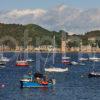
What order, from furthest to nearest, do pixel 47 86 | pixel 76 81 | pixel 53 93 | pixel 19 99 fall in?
1. pixel 76 81
2. pixel 47 86
3. pixel 53 93
4. pixel 19 99

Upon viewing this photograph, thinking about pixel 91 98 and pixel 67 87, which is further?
pixel 67 87

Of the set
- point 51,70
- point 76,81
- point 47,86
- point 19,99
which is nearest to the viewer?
point 19,99

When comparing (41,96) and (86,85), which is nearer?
(41,96)

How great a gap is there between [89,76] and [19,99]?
194 feet

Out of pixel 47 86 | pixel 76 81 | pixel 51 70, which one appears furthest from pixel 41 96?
pixel 51 70

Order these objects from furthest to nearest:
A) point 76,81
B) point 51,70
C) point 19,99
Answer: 1. point 51,70
2. point 76,81
3. point 19,99

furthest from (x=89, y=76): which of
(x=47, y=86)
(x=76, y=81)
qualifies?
(x=47, y=86)

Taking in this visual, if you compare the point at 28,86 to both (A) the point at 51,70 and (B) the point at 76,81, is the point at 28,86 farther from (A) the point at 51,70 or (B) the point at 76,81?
(A) the point at 51,70

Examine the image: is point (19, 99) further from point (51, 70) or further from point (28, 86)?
point (51, 70)

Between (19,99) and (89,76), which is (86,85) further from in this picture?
(19,99)

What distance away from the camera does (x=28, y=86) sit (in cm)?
13225

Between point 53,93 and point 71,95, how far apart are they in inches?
192

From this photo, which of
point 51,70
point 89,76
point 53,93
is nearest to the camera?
point 53,93

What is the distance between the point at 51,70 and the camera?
190 meters
